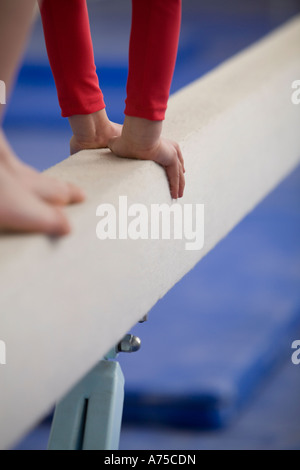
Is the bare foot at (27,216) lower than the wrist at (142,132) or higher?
lower

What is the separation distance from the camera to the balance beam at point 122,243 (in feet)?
1.63

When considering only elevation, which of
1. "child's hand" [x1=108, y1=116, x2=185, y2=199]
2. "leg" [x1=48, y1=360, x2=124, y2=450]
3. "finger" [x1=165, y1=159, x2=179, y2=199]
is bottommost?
"leg" [x1=48, y1=360, x2=124, y2=450]

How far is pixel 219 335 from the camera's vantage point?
1506mm

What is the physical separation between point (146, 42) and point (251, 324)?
96 centimetres

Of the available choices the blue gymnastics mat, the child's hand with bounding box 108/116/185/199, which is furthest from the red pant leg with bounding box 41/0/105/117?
the blue gymnastics mat

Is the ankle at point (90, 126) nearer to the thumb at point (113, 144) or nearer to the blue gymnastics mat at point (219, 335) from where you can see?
the thumb at point (113, 144)

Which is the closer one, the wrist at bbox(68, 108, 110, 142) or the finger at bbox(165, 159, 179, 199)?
the finger at bbox(165, 159, 179, 199)

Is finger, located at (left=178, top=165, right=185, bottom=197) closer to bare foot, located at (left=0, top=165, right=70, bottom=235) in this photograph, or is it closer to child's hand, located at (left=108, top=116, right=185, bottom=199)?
child's hand, located at (left=108, top=116, right=185, bottom=199)

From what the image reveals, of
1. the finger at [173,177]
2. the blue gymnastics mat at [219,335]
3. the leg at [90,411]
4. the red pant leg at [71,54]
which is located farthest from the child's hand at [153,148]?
the blue gymnastics mat at [219,335]

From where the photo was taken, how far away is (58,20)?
0.82 metres

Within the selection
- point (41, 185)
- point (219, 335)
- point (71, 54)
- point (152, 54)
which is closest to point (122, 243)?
point (41, 185)

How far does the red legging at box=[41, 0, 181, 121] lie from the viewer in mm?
699

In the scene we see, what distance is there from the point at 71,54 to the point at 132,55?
14 centimetres

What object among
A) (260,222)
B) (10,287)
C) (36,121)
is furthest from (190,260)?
(36,121)
